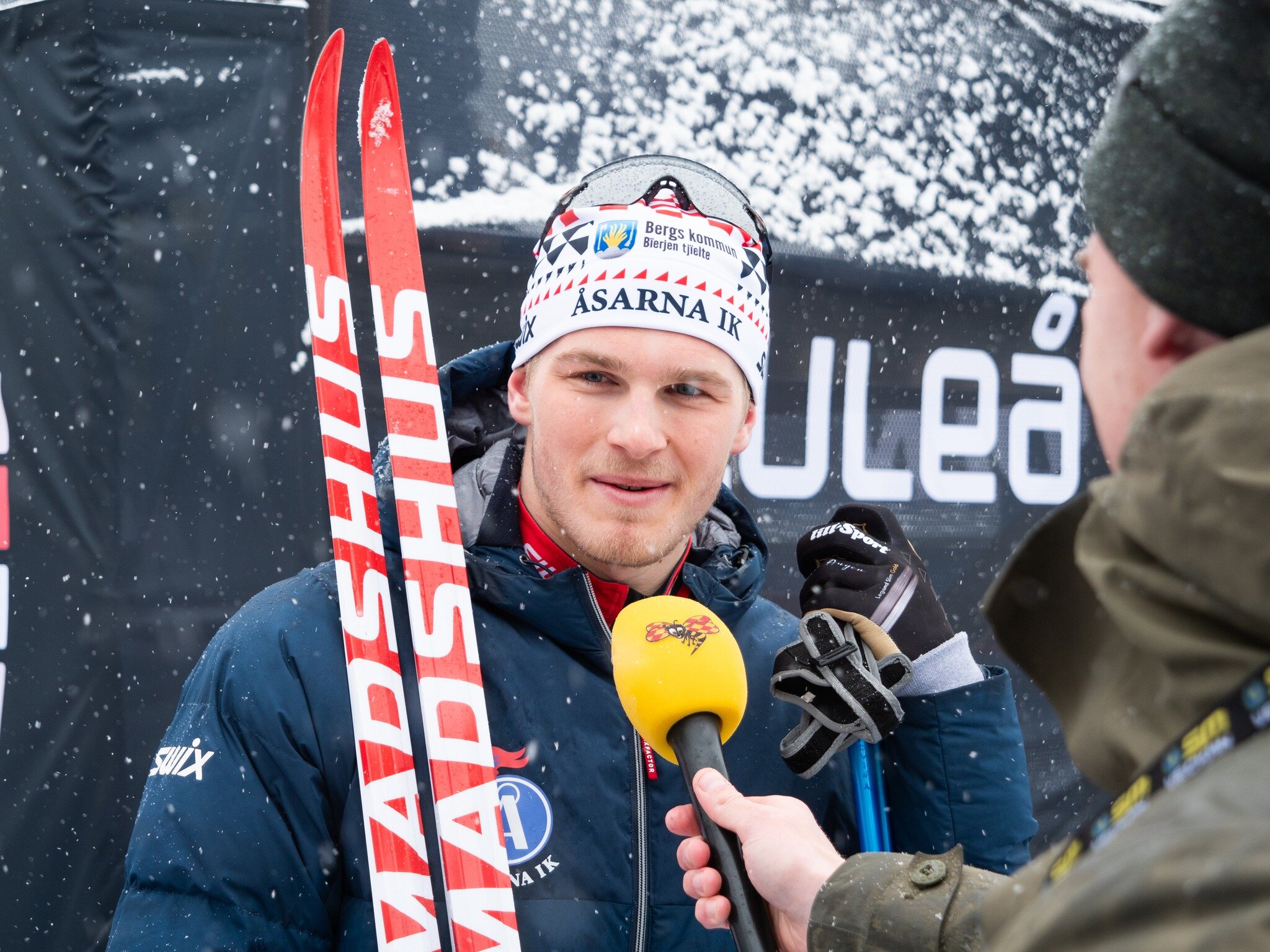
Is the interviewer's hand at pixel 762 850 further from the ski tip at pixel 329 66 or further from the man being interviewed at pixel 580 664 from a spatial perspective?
the ski tip at pixel 329 66

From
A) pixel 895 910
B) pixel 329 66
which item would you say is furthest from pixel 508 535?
pixel 329 66

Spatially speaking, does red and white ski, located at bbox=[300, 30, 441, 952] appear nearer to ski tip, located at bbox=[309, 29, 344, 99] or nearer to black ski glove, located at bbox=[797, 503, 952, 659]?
ski tip, located at bbox=[309, 29, 344, 99]

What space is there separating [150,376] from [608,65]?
1.35 meters

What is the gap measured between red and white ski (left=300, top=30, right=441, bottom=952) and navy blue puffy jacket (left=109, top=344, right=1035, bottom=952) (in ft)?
0.10

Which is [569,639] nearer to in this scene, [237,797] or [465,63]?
[237,797]

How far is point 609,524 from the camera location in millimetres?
1486

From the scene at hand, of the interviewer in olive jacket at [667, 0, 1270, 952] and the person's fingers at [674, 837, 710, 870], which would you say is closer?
the interviewer in olive jacket at [667, 0, 1270, 952]

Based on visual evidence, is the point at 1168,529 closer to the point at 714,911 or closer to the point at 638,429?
the point at 714,911

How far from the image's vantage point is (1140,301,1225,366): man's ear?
1.85ft

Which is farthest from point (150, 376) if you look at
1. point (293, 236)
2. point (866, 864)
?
point (866, 864)

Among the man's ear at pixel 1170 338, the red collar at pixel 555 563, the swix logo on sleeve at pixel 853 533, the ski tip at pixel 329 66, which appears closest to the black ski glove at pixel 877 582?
the swix logo on sleeve at pixel 853 533

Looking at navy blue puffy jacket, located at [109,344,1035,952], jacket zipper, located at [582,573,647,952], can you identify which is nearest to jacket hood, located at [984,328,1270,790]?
jacket zipper, located at [582,573,647,952]

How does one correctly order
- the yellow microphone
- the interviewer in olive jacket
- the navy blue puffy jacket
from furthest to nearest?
the navy blue puffy jacket < the yellow microphone < the interviewer in olive jacket

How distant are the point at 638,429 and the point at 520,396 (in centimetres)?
28
